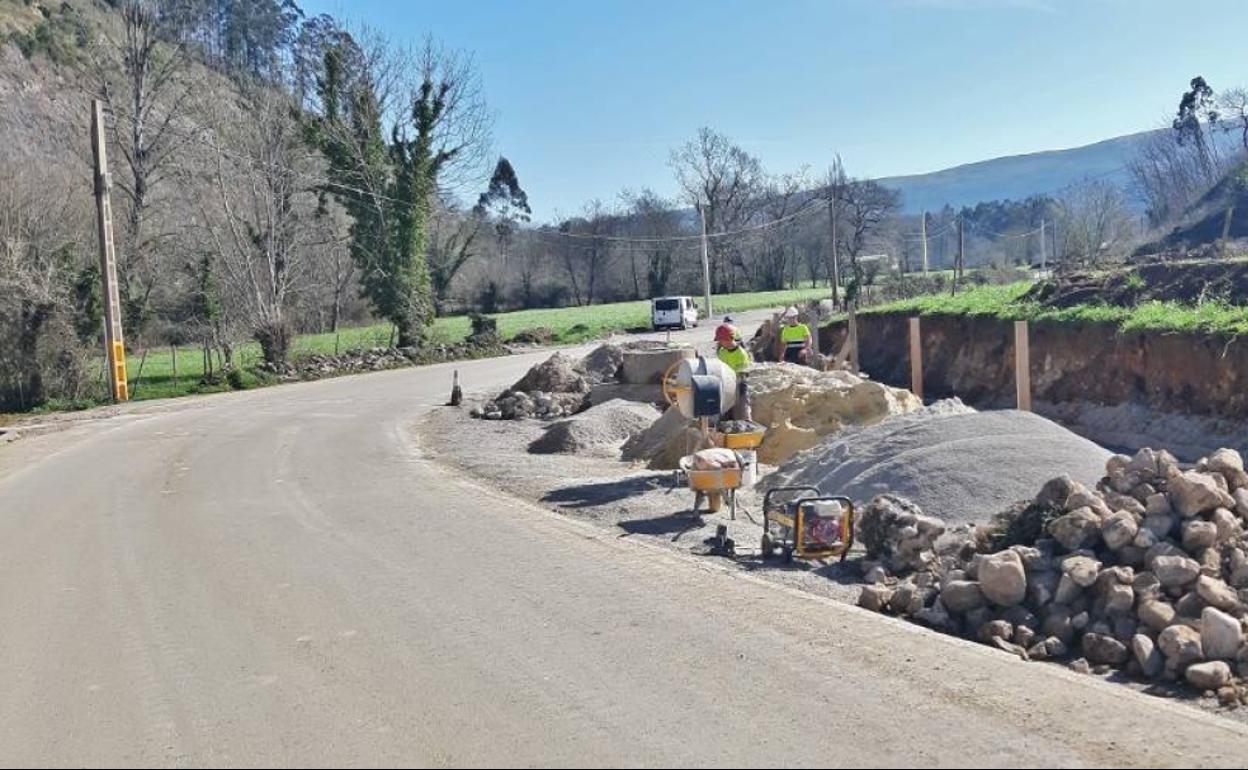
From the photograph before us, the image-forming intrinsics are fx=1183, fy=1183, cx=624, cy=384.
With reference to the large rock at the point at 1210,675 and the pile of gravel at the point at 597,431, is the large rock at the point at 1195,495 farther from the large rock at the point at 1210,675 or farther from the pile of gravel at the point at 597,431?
the pile of gravel at the point at 597,431

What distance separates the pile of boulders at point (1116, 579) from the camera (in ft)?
21.6

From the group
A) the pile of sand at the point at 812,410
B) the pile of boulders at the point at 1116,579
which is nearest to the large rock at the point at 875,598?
the pile of boulders at the point at 1116,579

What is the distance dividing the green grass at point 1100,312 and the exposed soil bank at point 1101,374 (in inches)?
6.9

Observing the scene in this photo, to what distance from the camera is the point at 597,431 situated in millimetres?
19531

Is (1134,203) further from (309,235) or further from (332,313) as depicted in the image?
(309,235)

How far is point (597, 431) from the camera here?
19.5 meters

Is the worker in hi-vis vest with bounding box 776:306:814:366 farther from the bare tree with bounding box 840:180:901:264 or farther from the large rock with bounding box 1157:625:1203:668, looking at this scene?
the bare tree with bounding box 840:180:901:264

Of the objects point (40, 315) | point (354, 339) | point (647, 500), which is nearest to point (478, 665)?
point (647, 500)

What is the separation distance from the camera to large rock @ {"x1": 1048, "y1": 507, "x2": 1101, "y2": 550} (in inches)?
301

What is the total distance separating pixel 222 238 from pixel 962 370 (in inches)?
1165

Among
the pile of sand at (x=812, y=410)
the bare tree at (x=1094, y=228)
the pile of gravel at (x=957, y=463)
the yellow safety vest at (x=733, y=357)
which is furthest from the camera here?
the bare tree at (x=1094, y=228)

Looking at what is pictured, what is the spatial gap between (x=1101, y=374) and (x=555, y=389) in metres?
11.7

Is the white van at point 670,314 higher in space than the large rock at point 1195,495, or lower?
higher

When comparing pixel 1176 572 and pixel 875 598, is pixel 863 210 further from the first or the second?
pixel 1176 572
